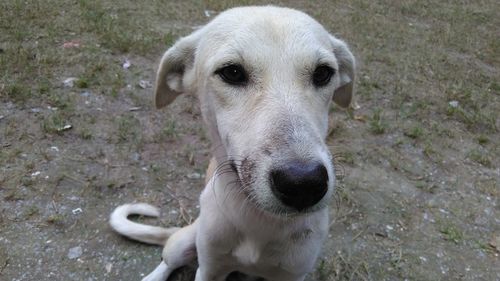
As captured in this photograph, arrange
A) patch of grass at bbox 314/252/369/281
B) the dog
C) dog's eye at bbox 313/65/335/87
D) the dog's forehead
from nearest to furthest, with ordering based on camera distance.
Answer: the dog < the dog's forehead < dog's eye at bbox 313/65/335/87 < patch of grass at bbox 314/252/369/281

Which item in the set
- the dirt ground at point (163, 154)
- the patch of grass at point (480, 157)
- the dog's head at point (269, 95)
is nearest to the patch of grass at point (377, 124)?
the dirt ground at point (163, 154)

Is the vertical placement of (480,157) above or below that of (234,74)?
below

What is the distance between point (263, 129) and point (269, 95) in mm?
201

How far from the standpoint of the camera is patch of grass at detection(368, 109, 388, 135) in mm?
4375

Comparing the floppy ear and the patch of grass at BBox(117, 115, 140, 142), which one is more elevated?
the floppy ear

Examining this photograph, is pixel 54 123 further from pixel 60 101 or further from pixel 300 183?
pixel 300 183

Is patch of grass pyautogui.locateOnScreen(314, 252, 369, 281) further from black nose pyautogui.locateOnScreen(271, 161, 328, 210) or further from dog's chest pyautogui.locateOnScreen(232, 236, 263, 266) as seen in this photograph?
black nose pyautogui.locateOnScreen(271, 161, 328, 210)

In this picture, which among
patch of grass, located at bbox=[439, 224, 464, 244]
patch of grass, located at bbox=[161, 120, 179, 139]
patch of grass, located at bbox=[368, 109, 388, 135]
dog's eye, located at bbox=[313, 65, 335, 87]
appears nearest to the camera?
dog's eye, located at bbox=[313, 65, 335, 87]

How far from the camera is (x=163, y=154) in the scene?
12.4 ft

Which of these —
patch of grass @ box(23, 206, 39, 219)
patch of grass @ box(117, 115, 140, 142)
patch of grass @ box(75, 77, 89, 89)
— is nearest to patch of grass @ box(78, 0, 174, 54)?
patch of grass @ box(75, 77, 89, 89)

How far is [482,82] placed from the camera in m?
5.78

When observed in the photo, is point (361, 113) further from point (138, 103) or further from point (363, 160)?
point (138, 103)

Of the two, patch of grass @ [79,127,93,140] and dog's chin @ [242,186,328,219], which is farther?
patch of grass @ [79,127,93,140]

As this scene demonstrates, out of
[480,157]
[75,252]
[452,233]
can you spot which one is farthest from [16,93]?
[480,157]
